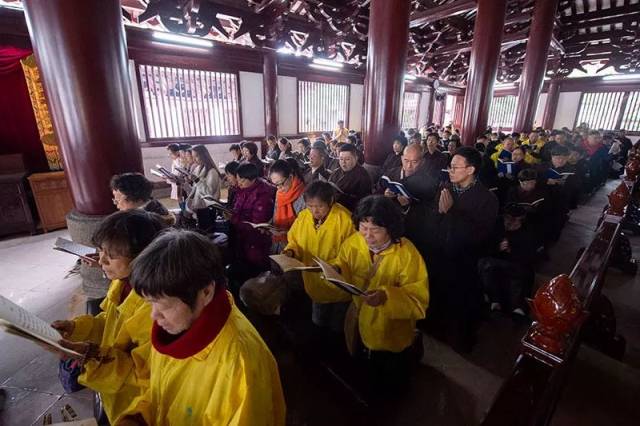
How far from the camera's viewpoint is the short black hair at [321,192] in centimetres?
254

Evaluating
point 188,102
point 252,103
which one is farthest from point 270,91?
point 188,102

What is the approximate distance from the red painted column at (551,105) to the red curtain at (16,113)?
2229 centimetres

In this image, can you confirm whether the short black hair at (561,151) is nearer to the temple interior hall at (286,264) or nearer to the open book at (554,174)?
the temple interior hall at (286,264)

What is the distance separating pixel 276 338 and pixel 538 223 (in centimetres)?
355

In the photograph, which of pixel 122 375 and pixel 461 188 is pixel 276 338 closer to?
pixel 122 375

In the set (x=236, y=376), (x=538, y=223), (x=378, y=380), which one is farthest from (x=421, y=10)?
(x=236, y=376)

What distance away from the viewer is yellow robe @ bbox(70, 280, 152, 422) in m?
1.37

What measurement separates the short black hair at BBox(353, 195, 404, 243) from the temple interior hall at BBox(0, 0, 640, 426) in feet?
0.05

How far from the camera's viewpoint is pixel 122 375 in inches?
56.1

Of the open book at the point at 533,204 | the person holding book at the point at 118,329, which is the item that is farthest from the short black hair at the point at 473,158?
the person holding book at the point at 118,329

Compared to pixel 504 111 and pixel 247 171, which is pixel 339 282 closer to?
pixel 247 171

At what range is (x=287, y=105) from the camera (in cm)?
1115

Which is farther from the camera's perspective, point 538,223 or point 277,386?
point 538,223

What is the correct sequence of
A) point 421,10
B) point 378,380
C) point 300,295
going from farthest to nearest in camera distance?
point 421,10, point 300,295, point 378,380
